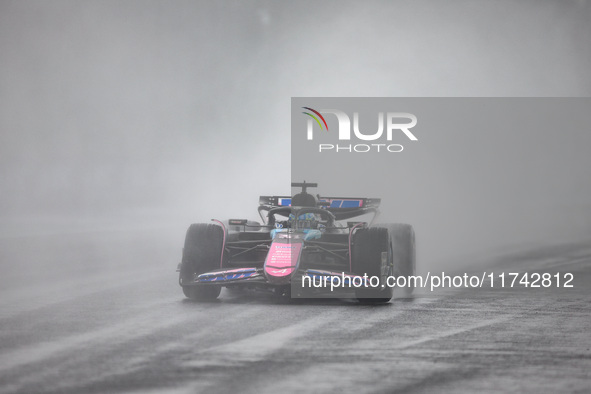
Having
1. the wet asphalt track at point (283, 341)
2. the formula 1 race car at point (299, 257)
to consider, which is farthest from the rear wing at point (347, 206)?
the wet asphalt track at point (283, 341)

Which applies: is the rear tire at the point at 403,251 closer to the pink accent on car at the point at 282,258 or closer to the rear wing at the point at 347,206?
the rear wing at the point at 347,206

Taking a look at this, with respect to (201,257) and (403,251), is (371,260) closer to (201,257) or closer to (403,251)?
(403,251)

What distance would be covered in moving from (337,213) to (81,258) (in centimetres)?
501

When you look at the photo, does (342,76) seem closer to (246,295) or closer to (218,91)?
(218,91)

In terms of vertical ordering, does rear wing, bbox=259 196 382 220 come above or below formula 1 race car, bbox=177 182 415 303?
above

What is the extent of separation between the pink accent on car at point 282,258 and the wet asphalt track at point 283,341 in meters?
0.39

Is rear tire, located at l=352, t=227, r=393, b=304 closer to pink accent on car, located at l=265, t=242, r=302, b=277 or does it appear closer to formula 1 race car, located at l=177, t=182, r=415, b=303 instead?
formula 1 race car, located at l=177, t=182, r=415, b=303

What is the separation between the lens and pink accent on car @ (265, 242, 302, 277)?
27.2 ft

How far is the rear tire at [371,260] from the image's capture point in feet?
27.9

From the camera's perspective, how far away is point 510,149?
29688mm

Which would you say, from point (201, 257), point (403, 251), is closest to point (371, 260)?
point (403, 251)

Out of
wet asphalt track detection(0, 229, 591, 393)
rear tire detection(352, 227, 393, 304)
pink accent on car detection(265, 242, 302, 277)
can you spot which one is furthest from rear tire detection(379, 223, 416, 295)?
pink accent on car detection(265, 242, 302, 277)

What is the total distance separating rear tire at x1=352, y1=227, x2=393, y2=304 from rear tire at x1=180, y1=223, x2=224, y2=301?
1588mm

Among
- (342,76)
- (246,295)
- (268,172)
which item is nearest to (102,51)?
(268,172)
